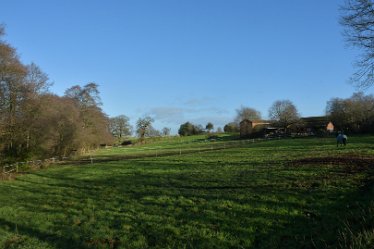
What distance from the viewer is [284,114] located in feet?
378

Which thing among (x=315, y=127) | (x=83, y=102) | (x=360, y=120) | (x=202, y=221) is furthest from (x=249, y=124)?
(x=202, y=221)

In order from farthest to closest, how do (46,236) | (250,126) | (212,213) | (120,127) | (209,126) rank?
1. (209,126)
2. (120,127)
3. (250,126)
4. (212,213)
5. (46,236)

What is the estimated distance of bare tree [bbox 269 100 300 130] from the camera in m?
113

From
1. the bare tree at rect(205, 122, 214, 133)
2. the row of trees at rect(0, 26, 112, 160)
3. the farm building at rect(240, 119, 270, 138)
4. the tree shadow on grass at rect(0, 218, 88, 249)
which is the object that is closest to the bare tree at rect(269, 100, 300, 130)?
the farm building at rect(240, 119, 270, 138)

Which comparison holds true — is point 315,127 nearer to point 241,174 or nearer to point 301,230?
point 241,174

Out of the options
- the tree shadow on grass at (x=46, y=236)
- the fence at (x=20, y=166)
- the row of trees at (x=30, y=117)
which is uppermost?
the row of trees at (x=30, y=117)

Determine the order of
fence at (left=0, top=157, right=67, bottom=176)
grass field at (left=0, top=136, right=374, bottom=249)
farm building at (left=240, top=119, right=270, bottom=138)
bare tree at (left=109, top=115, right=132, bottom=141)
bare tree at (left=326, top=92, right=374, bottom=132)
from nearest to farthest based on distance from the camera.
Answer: grass field at (left=0, top=136, right=374, bottom=249) → fence at (left=0, top=157, right=67, bottom=176) → bare tree at (left=326, top=92, right=374, bottom=132) → farm building at (left=240, top=119, right=270, bottom=138) → bare tree at (left=109, top=115, right=132, bottom=141)

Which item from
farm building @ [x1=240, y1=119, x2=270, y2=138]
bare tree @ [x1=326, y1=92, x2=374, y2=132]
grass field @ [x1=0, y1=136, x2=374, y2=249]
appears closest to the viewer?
grass field @ [x1=0, y1=136, x2=374, y2=249]

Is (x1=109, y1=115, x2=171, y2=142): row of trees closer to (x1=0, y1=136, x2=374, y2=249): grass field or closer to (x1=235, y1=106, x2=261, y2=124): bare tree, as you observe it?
(x1=235, y1=106, x2=261, y2=124): bare tree

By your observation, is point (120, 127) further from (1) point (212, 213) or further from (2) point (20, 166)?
(1) point (212, 213)

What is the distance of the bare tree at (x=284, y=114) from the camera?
371 feet

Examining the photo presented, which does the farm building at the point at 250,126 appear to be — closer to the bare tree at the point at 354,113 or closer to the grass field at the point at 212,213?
the bare tree at the point at 354,113

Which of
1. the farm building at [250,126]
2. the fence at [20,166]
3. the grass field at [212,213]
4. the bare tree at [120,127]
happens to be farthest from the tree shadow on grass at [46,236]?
the bare tree at [120,127]

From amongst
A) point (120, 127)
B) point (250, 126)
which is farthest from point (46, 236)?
point (120, 127)
